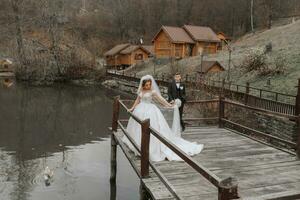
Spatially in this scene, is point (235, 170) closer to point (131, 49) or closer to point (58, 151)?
point (58, 151)

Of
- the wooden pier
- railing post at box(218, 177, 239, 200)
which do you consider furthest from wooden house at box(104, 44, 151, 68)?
railing post at box(218, 177, 239, 200)

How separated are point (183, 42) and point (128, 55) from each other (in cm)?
1221

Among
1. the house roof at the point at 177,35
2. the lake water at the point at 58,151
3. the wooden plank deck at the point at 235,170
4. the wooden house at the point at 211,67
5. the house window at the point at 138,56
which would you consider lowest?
the lake water at the point at 58,151

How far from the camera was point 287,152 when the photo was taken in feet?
30.2

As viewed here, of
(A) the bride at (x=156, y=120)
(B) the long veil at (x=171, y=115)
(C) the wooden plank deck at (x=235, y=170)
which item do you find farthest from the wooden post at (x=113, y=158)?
(B) the long veil at (x=171, y=115)

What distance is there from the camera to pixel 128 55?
62750mm

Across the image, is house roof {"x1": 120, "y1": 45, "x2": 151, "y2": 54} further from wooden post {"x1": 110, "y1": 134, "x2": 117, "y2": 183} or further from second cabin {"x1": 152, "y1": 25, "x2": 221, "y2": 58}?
wooden post {"x1": 110, "y1": 134, "x2": 117, "y2": 183}

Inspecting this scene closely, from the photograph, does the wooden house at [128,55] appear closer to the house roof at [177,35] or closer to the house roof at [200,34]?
the house roof at [177,35]

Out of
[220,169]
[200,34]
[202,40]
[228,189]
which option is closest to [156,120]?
[220,169]

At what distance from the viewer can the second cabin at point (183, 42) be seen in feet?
177

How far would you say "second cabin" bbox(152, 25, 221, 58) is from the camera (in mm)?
53906

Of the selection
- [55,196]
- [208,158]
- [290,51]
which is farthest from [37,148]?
[290,51]

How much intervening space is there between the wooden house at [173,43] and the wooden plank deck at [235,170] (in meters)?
43.6

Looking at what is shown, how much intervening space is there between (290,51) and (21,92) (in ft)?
91.3
